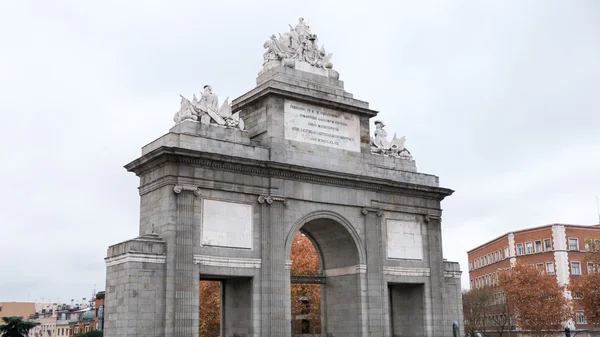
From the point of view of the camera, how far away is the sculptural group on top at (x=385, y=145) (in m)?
33.8

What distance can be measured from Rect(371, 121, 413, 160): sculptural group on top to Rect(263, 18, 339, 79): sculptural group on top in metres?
3.54

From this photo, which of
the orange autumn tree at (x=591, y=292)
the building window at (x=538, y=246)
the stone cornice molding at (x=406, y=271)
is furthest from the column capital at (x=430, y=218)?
the building window at (x=538, y=246)

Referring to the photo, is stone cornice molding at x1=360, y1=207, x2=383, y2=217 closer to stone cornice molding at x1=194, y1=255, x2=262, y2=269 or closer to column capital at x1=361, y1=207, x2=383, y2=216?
column capital at x1=361, y1=207, x2=383, y2=216

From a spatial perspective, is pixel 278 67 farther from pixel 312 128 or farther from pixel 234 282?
pixel 234 282

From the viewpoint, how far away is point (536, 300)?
55.8 m

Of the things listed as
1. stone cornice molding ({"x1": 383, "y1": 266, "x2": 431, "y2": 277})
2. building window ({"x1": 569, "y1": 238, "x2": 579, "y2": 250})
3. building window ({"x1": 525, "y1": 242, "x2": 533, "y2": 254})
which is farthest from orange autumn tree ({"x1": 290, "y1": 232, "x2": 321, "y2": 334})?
building window ({"x1": 569, "y1": 238, "x2": 579, "y2": 250})

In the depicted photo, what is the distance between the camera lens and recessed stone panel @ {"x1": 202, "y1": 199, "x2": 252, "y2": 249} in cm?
2708

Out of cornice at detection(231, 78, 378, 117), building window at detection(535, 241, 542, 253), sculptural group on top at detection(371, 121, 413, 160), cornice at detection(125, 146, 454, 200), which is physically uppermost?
cornice at detection(231, 78, 378, 117)

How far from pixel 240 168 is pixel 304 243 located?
2692cm

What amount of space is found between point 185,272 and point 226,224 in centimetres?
272

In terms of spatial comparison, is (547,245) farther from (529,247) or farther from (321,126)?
(321,126)

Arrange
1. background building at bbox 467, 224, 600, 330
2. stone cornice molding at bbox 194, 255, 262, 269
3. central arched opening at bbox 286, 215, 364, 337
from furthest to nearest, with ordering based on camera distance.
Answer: background building at bbox 467, 224, 600, 330 < central arched opening at bbox 286, 215, 364, 337 < stone cornice molding at bbox 194, 255, 262, 269

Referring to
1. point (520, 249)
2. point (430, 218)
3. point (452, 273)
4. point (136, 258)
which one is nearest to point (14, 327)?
point (136, 258)

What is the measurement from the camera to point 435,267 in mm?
34000
